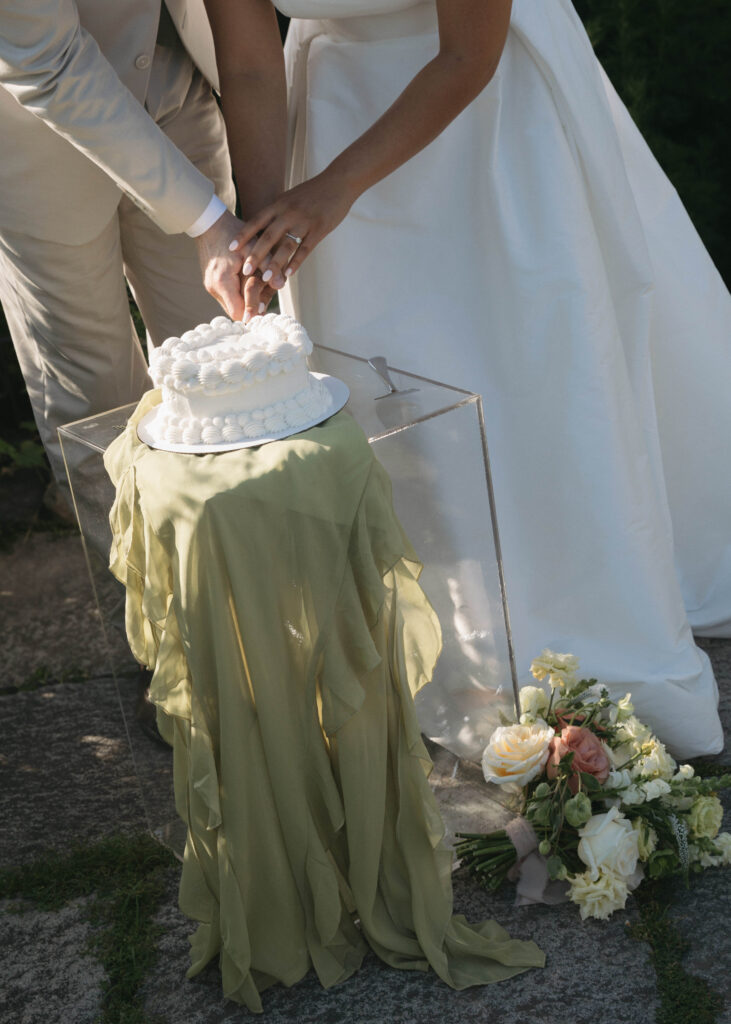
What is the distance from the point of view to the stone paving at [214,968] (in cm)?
162

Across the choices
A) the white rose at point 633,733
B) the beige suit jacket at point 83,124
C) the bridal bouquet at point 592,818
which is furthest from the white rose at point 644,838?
the beige suit jacket at point 83,124

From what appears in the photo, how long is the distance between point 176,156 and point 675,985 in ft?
→ 5.11

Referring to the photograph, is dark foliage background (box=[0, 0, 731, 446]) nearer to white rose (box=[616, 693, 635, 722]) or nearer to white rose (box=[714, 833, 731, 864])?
white rose (box=[616, 693, 635, 722])

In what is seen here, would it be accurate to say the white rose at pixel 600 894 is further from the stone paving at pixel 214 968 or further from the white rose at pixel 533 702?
the white rose at pixel 533 702

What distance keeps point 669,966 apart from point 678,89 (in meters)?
2.97

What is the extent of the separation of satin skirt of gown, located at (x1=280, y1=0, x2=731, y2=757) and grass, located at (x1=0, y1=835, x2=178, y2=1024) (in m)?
0.79

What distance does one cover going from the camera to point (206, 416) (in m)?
1.62

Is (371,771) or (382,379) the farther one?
(382,379)

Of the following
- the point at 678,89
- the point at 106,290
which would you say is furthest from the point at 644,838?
the point at 678,89

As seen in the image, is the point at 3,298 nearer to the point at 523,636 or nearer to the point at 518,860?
the point at 523,636

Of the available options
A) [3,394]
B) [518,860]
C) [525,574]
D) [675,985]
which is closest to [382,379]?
[525,574]

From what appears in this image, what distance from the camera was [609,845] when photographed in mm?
1743

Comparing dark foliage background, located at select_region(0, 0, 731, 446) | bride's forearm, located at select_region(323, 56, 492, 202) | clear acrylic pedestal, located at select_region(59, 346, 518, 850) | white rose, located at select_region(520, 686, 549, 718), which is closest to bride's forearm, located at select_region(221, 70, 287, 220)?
bride's forearm, located at select_region(323, 56, 492, 202)

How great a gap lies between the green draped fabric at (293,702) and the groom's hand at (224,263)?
15.3 inches
